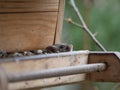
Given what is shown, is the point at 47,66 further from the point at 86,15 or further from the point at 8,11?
the point at 86,15

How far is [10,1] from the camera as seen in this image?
1.67m

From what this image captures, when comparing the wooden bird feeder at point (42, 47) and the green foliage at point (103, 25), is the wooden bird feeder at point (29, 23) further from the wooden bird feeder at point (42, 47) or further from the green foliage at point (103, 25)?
the green foliage at point (103, 25)

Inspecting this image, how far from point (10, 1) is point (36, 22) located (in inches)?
6.3

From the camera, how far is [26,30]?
1.75 metres

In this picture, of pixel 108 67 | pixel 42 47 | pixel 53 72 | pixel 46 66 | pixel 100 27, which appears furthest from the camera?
pixel 100 27

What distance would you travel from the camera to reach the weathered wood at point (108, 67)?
65.6 inches

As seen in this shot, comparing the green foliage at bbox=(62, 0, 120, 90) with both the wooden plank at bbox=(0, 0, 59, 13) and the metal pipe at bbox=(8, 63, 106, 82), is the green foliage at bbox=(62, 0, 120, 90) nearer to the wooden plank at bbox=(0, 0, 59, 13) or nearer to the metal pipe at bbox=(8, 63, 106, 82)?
the wooden plank at bbox=(0, 0, 59, 13)

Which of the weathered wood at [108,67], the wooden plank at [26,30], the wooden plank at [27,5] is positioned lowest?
the weathered wood at [108,67]

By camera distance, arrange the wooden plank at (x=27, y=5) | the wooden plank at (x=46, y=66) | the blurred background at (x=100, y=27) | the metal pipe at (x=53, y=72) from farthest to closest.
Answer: the blurred background at (x=100, y=27) → the wooden plank at (x=27, y=5) → the wooden plank at (x=46, y=66) → the metal pipe at (x=53, y=72)

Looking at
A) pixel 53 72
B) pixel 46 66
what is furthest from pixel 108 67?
pixel 53 72

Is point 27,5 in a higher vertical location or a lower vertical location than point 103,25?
higher

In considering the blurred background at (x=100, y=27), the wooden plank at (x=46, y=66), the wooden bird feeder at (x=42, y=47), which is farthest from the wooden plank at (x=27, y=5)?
the blurred background at (x=100, y=27)

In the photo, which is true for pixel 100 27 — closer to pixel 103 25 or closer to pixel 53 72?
pixel 103 25

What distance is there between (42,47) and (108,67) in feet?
0.98
